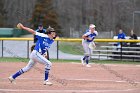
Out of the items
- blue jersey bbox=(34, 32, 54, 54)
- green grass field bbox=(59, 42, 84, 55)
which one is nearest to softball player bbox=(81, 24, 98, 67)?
blue jersey bbox=(34, 32, 54, 54)

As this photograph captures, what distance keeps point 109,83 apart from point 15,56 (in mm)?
14771

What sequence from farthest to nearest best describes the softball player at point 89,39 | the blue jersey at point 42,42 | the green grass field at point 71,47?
the green grass field at point 71,47 < the softball player at point 89,39 < the blue jersey at point 42,42

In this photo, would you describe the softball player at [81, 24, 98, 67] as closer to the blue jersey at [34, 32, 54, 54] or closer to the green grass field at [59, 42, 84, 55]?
the blue jersey at [34, 32, 54, 54]

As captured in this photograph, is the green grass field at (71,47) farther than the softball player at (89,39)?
Yes

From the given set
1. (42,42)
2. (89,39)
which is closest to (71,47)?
(89,39)

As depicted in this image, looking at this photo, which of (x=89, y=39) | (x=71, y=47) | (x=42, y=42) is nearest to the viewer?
(x=42, y=42)

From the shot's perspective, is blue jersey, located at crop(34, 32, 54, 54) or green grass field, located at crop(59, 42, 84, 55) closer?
blue jersey, located at crop(34, 32, 54, 54)

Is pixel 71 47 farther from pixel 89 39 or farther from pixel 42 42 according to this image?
pixel 42 42

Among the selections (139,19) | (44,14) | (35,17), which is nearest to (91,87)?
(35,17)

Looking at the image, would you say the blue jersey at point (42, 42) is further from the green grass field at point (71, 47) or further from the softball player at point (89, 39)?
the green grass field at point (71, 47)

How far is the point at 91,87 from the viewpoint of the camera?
40.8ft

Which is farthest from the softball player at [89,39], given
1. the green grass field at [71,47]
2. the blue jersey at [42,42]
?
the green grass field at [71,47]

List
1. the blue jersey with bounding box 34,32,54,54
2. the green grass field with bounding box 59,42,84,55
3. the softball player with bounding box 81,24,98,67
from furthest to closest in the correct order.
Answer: the green grass field with bounding box 59,42,84,55 < the softball player with bounding box 81,24,98,67 < the blue jersey with bounding box 34,32,54,54

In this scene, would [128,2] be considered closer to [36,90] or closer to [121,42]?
[121,42]
